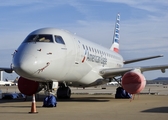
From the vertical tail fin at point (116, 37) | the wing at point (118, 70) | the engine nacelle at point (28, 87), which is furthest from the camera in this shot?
the vertical tail fin at point (116, 37)

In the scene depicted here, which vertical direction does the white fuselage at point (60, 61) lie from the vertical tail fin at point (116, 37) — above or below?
below

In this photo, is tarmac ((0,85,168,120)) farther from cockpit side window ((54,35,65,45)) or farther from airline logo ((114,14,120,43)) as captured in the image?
airline logo ((114,14,120,43))

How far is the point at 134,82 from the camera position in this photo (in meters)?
20.1

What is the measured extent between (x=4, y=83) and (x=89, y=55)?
8387cm

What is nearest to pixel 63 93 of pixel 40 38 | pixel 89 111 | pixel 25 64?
pixel 40 38

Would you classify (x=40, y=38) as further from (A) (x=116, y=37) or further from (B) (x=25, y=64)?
(A) (x=116, y=37)

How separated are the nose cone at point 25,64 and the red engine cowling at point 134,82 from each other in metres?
5.97

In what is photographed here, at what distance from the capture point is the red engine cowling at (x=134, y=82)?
19.9 meters

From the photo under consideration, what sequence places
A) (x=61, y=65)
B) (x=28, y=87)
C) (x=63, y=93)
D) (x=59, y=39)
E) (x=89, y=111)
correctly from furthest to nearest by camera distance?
(x=63, y=93) → (x=28, y=87) → (x=59, y=39) → (x=61, y=65) → (x=89, y=111)

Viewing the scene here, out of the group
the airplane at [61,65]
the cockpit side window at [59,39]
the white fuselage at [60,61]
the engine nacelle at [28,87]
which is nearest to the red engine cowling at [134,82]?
the airplane at [61,65]

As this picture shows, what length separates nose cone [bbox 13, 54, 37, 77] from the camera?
1598 centimetres

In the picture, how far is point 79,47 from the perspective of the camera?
20.7 meters

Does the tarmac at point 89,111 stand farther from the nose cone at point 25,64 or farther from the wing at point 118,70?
the wing at point 118,70

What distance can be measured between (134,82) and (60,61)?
14.8ft
